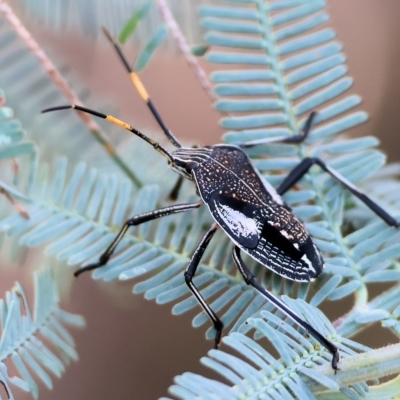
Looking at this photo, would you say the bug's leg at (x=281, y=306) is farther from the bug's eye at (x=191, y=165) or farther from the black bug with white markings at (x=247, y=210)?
the bug's eye at (x=191, y=165)

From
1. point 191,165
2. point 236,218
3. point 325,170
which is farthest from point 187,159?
point 325,170

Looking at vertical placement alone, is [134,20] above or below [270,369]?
above

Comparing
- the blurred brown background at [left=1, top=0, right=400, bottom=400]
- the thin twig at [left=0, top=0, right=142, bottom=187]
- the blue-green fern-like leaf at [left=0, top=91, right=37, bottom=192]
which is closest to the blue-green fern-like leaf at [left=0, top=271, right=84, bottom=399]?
the blurred brown background at [left=1, top=0, right=400, bottom=400]

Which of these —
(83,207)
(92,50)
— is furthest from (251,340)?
(92,50)

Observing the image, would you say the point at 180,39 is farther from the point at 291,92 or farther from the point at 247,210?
the point at 247,210

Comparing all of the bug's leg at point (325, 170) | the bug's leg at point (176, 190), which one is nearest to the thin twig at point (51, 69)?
the bug's leg at point (176, 190)

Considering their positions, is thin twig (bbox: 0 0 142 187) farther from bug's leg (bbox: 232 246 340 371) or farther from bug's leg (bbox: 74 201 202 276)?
bug's leg (bbox: 232 246 340 371)
